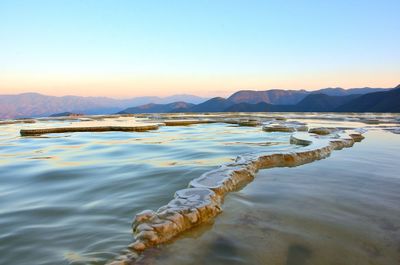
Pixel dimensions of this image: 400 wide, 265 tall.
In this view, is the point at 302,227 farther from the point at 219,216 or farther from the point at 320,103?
the point at 320,103

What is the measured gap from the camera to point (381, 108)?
99.4 meters

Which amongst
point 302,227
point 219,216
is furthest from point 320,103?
point 302,227

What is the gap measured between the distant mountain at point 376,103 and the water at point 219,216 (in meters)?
102

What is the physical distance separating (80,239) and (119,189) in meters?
2.29

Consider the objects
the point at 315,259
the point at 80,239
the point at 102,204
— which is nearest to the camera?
the point at 315,259

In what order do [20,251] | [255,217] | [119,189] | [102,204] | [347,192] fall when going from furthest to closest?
[119,189]
[347,192]
[102,204]
[255,217]
[20,251]

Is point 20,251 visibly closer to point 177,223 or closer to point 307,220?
point 177,223

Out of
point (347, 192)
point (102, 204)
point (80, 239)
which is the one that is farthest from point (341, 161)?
point (80, 239)

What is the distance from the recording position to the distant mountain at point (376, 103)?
100m

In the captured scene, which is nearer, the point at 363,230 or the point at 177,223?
the point at 363,230

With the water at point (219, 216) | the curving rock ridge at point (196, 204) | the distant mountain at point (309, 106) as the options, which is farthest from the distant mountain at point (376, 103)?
the water at point (219, 216)

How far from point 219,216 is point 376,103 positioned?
123 meters

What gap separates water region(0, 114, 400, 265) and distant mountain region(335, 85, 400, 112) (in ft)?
335

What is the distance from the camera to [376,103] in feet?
364
